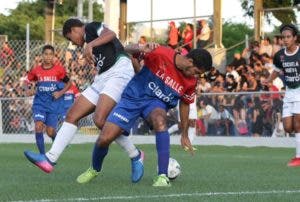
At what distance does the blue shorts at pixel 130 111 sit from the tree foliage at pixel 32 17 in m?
68.4

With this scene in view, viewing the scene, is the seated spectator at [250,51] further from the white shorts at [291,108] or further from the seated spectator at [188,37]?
the white shorts at [291,108]

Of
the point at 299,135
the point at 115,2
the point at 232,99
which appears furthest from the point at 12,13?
the point at 299,135

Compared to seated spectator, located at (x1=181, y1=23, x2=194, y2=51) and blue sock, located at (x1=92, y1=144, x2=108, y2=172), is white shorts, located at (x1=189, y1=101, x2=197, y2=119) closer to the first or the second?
seated spectator, located at (x1=181, y1=23, x2=194, y2=51)

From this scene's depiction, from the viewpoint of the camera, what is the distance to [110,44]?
32.5 feet

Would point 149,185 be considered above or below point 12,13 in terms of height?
below

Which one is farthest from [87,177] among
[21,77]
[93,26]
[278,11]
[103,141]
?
[278,11]

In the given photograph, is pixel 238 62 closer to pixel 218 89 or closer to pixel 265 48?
pixel 265 48

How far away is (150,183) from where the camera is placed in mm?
9484

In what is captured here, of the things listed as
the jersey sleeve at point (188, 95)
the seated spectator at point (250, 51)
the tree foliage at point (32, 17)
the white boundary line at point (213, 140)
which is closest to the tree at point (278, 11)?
the seated spectator at point (250, 51)

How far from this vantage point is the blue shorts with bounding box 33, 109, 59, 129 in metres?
16.4

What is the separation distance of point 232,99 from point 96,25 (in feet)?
36.6

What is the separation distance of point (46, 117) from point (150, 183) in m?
7.35

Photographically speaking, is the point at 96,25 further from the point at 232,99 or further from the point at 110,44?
the point at 232,99

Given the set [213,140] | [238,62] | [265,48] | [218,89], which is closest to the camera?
[213,140]
